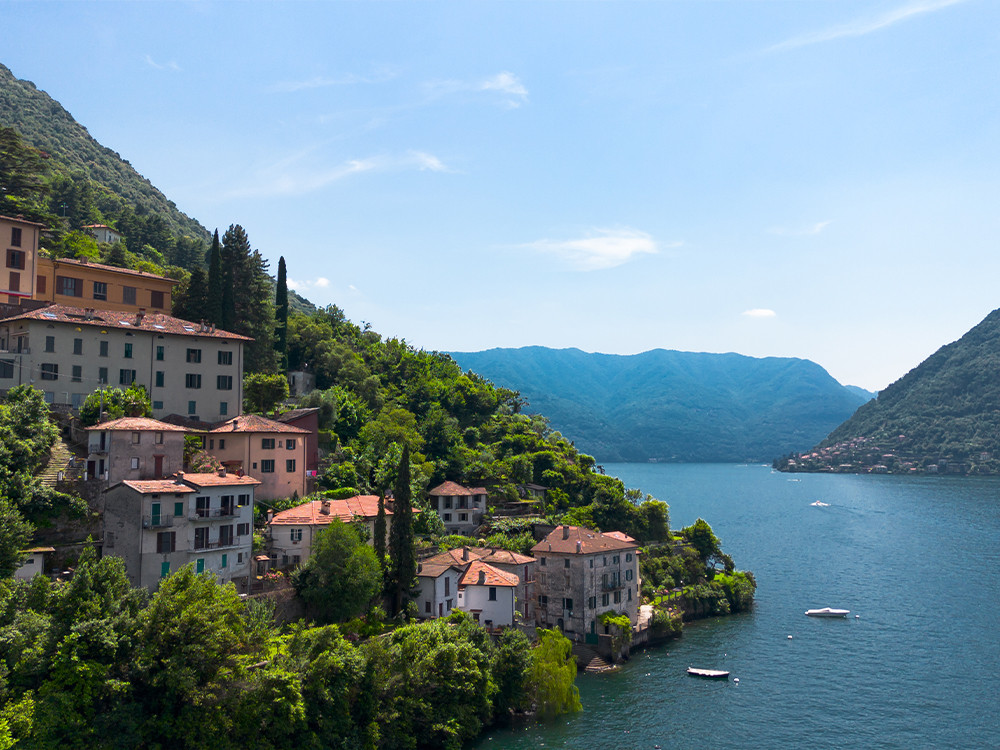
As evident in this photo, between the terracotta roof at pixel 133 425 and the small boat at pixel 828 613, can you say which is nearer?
the terracotta roof at pixel 133 425

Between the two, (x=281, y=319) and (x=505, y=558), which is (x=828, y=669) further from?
(x=281, y=319)

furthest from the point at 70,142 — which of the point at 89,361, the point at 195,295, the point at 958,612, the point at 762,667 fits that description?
the point at 958,612

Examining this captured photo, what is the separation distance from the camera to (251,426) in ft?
201

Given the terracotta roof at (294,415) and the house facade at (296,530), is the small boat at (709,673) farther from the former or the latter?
the terracotta roof at (294,415)

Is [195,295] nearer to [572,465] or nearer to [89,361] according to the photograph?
[89,361]

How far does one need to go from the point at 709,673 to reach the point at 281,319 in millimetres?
65549

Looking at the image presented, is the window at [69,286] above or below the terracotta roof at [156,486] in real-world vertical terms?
above

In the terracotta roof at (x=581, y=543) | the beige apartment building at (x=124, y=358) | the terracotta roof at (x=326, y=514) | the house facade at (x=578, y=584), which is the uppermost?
the beige apartment building at (x=124, y=358)

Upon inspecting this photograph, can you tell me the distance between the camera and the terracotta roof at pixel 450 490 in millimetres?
81188

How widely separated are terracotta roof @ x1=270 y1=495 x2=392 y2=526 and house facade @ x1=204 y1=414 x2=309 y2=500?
3661mm

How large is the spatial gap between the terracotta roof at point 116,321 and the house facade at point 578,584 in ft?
115

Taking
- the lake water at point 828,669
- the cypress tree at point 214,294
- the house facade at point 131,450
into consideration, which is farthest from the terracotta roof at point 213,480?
the cypress tree at point 214,294

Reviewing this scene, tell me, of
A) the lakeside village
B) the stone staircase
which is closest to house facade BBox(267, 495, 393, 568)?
the lakeside village

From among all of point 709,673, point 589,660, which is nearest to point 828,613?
point 709,673
